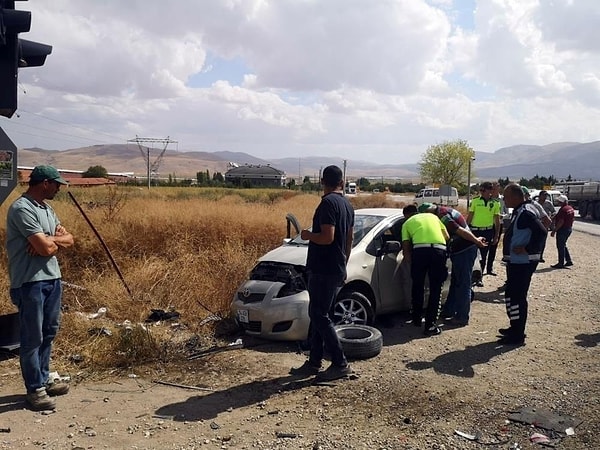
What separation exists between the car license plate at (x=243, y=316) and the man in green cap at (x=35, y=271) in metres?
2.19

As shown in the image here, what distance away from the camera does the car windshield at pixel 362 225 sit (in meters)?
7.06

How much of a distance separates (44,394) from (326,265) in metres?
2.66

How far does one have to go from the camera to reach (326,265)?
16.3 feet

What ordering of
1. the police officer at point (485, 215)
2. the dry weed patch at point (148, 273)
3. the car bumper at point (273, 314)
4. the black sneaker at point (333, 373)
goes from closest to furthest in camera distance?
the black sneaker at point (333, 373), the dry weed patch at point (148, 273), the car bumper at point (273, 314), the police officer at point (485, 215)

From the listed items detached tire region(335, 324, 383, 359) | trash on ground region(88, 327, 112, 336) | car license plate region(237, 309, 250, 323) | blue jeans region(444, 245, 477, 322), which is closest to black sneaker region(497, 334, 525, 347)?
blue jeans region(444, 245, 477, 322)

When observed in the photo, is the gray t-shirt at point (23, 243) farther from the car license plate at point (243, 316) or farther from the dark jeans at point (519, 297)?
the dark jeans at point (519, 297)

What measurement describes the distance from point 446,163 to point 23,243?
259 feet

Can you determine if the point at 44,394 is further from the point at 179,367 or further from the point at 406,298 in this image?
the point at 406,298

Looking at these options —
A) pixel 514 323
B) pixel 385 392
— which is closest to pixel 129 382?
pixel 385 392

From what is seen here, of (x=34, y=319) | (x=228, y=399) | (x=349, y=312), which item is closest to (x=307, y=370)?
(x=228, y=399)

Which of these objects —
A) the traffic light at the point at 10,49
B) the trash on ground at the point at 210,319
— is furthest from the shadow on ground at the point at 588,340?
the traffic light at the point at 10,49

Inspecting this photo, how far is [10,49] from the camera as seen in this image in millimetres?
4781

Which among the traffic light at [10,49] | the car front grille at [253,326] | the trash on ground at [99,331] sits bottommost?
the trash on ground at [99,331]

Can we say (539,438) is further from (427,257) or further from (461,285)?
(461,285)
